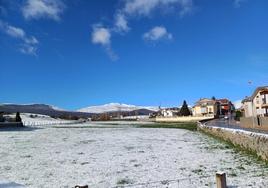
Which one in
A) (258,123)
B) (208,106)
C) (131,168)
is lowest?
(131,168)

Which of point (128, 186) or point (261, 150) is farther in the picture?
point (261, 150)

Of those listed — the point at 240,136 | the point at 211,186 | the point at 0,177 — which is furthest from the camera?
the point at 240,136

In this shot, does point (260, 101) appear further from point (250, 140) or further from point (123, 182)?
point (123, 182)

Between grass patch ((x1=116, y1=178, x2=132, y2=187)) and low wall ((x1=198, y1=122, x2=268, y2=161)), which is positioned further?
low wall ((x1=198, y1=122, x2=268, y2=161))

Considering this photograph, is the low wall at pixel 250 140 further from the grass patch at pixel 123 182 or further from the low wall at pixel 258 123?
the grass patch at pixel 123 182

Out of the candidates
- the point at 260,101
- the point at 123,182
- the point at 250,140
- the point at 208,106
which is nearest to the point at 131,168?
the point at 123,182

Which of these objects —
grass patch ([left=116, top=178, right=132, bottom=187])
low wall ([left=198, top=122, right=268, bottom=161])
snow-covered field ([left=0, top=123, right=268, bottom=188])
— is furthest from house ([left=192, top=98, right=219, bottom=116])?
grass patch ([left=116, top=178, right=132, bottom=187])

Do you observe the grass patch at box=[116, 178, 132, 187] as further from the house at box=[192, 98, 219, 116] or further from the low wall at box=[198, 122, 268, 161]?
the house at box=[192, 98, 219, 116]

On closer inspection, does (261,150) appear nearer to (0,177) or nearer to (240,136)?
(240,136)

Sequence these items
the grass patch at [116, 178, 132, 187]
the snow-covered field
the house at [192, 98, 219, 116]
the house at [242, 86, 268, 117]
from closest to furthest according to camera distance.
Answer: the grass patch at [116, 178, 132, 187] → the snow-covered field → the house at [242, 86, 268, 117] → the house at [192, 98, 219, 116]

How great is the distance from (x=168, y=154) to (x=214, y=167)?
737 centimetres

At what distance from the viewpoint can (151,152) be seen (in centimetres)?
3247

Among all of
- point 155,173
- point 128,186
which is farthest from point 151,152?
point 128,186

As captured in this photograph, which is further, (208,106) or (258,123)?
(208,106)
